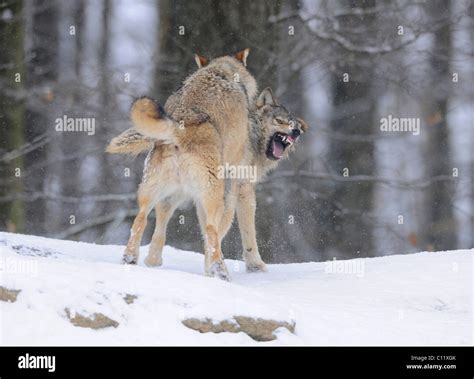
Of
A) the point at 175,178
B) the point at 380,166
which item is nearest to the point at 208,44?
the point at 380,166

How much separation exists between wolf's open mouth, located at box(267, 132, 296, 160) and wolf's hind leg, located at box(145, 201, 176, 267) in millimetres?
1433

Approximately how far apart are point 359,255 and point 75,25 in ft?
24.4

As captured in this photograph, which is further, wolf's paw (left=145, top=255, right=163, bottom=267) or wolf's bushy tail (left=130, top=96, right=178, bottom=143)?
wolf's paw (left=145, top=255, right=163, bottom=267)

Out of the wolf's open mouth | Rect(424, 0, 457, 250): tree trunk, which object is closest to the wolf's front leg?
the wolf's open mouth

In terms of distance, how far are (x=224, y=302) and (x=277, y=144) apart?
4.01 meters

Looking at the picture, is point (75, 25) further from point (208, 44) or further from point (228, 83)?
point (228, 83)

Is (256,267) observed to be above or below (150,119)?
below

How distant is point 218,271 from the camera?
27.6 ft

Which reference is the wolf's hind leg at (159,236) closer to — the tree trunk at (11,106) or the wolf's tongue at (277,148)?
the wolf's tongue at (277,148)

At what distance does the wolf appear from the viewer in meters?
8.59

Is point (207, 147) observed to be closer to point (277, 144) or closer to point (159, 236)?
point (159, 236)

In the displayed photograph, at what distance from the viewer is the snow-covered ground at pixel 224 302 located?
612cm

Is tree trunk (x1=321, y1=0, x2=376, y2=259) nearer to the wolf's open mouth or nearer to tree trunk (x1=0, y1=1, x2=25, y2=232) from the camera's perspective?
tree trunk (x1=0, y1=1, x2=25, y2=232)

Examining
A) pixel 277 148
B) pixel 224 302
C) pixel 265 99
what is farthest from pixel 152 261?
pixel 224 302
